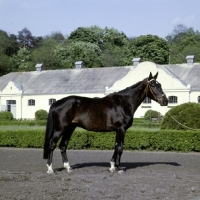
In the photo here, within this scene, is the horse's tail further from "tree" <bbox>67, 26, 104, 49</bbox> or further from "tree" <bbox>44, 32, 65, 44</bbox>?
"tree" <bbox>44, 32, 65, 44</bbox>

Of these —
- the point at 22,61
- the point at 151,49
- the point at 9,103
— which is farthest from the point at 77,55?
the point at 9,103

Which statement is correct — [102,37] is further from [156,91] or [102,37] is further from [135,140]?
[156,91]

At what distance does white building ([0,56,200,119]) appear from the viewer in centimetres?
4103

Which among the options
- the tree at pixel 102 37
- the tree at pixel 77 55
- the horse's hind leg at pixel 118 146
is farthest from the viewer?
the tree at pixel 102 37

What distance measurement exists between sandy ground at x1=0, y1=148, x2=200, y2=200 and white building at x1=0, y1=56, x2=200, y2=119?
2785 centimetres

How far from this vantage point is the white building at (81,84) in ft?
135

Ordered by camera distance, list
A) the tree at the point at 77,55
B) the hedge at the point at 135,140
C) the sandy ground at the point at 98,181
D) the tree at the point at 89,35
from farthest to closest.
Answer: the tree at the point at 89,35 → the tree at the point at 77,55 → the hedge at the point at 135,140 → the sandy ground at the point at 98,181

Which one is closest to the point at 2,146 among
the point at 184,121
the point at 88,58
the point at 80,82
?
the point at 184,121

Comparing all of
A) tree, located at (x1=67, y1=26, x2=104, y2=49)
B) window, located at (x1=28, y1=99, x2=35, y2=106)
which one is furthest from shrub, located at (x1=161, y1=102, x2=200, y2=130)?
tree, located at (x1=67, y1=26, x2=104, y2=49)

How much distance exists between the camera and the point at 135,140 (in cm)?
1822

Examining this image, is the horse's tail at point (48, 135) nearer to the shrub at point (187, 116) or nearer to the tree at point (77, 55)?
the shrub at point (187, 116)

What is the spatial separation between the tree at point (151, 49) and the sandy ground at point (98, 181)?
54.4 metres

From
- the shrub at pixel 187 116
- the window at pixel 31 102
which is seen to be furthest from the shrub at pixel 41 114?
the shrub at pixel 187 116

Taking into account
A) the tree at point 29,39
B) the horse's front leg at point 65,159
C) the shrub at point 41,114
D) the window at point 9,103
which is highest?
the tree at point 29,39
